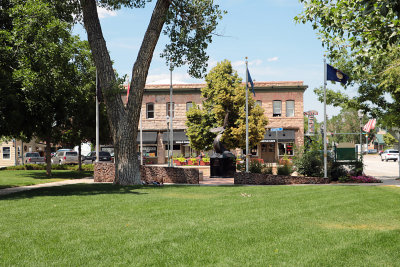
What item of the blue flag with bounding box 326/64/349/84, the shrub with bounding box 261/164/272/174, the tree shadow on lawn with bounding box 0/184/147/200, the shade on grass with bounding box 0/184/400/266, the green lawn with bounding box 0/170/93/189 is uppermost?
the blue flag with bounding box 326/64/349/84

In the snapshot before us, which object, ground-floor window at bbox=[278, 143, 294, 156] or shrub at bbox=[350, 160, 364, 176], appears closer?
shrub at bbox=[350, 160, 364, 176]

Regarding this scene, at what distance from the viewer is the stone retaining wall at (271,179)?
19797 millimetres

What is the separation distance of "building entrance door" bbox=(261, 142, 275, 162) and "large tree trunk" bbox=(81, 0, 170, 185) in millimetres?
31163

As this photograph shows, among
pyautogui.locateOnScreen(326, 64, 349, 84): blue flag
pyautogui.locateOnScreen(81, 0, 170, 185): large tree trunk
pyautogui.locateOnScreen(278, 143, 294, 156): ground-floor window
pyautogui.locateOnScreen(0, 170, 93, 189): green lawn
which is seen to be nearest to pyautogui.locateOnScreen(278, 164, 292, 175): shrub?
pyautogui.locateOnScreen(326, 64, 349, 84): blue flag

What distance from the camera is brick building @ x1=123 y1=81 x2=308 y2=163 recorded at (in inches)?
1815

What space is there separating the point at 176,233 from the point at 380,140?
124693 millimetres

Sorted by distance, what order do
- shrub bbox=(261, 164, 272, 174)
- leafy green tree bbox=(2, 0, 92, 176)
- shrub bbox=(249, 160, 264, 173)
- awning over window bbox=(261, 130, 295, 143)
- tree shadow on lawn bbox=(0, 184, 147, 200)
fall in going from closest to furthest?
tree shadow on lawn bbox=(0, 184, 147, 200) → leafy green tree bbox=(2, 0, 92, 176) → shrub bbox=(249, 160, 264, 173) → shrub bbox=(261, 164, 272, 174) → awning over window bbox=(261, 130, 295, 143)

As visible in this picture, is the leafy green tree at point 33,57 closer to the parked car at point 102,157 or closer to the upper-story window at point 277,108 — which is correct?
the parked car at point 102,157

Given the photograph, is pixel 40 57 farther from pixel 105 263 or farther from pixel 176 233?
pixel 105 263

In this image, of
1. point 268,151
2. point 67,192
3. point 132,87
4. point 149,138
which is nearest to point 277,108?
point 268,151

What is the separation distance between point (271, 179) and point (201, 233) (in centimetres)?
1330

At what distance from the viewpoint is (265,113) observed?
152 ft

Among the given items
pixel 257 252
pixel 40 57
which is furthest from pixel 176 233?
pixel 40 57

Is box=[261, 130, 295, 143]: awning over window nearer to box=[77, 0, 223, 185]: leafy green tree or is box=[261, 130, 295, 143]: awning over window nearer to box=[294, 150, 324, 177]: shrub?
box=[294, 150, 324, 177]: shrub
